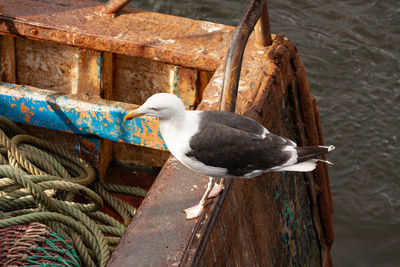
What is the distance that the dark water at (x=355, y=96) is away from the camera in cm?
506

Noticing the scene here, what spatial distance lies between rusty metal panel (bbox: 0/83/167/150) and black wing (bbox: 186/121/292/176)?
104 cm

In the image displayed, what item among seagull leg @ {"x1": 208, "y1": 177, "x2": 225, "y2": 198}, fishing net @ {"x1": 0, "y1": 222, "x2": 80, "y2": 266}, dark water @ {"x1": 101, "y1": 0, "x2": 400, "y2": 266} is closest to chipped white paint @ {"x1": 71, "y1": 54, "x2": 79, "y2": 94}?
fishing net @ {"x1": 0, "y1": 222, "x2": 80, "y2": 266}

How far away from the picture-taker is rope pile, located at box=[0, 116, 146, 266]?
2314 millimetres

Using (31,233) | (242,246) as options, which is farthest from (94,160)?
(242,246)

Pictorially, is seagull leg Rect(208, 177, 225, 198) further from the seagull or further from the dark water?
the dark water

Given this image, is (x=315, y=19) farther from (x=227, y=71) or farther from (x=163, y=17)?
(x=227, y=71)

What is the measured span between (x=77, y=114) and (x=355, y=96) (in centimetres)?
399

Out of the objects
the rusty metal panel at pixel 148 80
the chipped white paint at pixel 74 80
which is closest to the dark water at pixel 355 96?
the rusty metal panel at pixel 148 80

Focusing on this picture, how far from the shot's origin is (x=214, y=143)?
1.81m

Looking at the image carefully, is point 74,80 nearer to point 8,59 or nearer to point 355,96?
point 8,59

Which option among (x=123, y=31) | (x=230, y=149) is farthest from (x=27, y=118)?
(x=230, y=149)

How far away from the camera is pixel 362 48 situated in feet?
21.1

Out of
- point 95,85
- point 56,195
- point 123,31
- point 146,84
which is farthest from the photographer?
point 146,84

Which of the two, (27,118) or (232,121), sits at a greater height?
(232,121)
